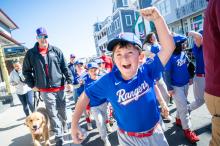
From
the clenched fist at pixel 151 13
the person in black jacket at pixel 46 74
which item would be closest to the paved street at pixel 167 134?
the person in black jacket at pixel 46 74

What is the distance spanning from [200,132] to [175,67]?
144 centimetres

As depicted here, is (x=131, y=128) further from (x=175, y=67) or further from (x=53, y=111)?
(x=53, y=111)

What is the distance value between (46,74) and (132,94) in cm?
320

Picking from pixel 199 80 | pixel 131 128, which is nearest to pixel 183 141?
pixel 199 80

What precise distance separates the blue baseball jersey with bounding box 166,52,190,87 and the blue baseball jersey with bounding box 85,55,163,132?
2316mm

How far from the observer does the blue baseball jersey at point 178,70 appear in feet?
15.8

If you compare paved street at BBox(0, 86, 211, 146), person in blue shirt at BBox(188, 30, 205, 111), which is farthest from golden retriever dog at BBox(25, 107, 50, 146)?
person in blue shirt at BBox(188, 30, 205, 111)

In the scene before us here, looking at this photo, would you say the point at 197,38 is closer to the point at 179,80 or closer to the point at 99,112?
the point at 179,80

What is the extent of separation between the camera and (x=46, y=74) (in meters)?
5.31

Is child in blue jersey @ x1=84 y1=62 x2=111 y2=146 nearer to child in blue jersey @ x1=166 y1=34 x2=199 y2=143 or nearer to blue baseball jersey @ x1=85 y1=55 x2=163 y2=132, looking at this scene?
child in blue jersey @ x1=166 y1=34 x2=199 y2=143

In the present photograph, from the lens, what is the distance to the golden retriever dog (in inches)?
217

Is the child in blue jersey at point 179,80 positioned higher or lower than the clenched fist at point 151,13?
lower

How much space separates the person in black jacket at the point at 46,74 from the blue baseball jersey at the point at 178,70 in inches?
95.5

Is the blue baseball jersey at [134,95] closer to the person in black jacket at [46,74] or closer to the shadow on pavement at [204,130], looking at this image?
the shadow on pavement at [204,130]
